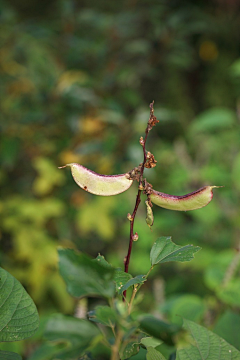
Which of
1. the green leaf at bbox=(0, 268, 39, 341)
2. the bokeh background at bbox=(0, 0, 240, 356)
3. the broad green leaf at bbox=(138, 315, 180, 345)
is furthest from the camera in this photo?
the bokeh background at bbox=(0, 0, 240, 356)

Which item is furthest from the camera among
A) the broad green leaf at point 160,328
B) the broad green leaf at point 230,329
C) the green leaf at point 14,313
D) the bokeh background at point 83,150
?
the bokeh background at point 83,150

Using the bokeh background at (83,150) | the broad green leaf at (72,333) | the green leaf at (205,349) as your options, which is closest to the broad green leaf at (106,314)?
the broad green leaf at (72,333)

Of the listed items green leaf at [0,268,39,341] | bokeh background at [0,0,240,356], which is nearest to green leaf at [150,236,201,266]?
green leaf at [0,268,39,341]

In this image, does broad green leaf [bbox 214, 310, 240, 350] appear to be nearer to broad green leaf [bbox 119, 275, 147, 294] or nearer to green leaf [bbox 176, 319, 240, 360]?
green leaf [bbox 176, 319, 240, 360]

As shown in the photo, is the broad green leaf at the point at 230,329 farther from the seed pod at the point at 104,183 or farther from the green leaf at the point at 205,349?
the seed pod at the point at 104,183

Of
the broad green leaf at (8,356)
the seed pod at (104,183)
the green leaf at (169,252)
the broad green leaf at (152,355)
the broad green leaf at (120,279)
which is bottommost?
the broad green leaf at (8,356)

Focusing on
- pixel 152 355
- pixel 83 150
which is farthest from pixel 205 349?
pixel 83 150
